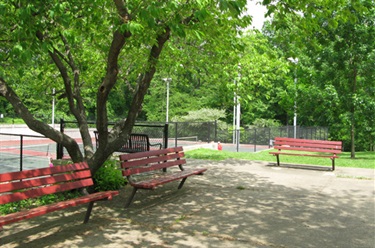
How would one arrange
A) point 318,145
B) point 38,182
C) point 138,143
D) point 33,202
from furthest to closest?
1. point 318,145
2. point 138,143
3. point 33,202
4. point 38,182

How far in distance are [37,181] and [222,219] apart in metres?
2.78

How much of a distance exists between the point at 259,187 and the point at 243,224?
9.69 ft

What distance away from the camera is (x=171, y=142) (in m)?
20.8

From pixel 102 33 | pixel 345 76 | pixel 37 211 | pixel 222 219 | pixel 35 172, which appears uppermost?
pixel 345 76

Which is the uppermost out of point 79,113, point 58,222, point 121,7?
point 121,7

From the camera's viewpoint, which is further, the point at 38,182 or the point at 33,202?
the point at 33,202

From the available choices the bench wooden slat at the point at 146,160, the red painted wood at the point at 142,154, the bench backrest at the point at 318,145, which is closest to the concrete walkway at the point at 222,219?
the bench wooden slat at the point at 146,160

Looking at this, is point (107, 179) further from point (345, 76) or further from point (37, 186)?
point (345, 76)

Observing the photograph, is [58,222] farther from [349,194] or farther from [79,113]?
[349,194]

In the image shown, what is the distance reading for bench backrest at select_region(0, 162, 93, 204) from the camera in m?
4.57

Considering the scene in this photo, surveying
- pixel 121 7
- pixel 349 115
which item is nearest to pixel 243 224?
pixel 121 7

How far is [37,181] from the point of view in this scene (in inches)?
198

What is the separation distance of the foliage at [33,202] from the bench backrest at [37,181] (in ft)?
4.05

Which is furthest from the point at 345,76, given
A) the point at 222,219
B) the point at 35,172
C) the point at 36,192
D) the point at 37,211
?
the point at 37,211
